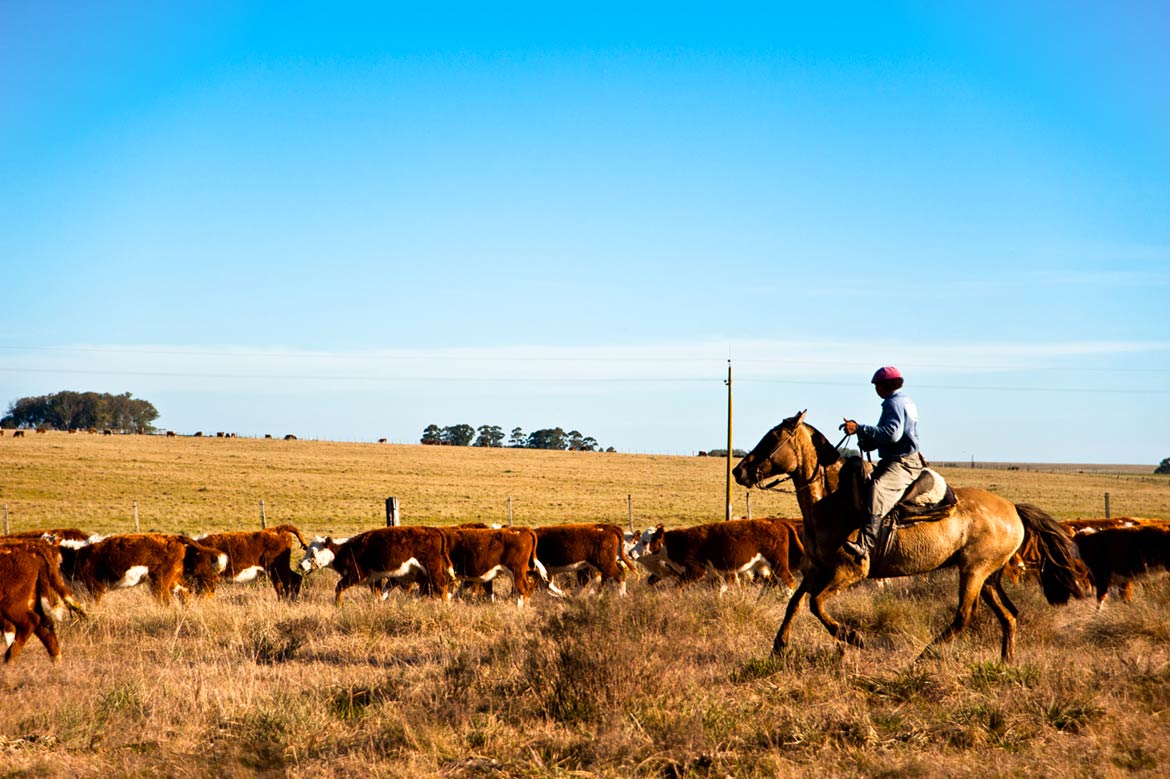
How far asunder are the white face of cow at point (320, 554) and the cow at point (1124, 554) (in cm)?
1122

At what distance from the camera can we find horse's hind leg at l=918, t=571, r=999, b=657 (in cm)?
955

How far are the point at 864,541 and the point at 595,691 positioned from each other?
10.3 feet

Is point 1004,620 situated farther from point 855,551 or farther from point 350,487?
point 350,487

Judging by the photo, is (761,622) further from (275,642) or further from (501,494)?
(501,494)

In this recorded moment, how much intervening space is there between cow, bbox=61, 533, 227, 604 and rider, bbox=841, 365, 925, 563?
33.1 feet

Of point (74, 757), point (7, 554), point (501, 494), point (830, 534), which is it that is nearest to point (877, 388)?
point (830, 534)

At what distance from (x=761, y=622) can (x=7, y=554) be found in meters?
7.83

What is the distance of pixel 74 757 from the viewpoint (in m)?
6.89

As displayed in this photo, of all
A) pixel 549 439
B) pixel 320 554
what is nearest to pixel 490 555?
pixel 320 554

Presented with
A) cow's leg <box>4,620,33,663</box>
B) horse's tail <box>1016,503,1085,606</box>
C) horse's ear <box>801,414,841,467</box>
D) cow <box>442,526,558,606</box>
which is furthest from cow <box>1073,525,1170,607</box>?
cow's leg <box>4,620,33,663</box>

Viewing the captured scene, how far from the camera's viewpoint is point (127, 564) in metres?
14.9

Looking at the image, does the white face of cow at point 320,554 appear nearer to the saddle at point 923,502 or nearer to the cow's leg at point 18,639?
the cow's leg at point 18,639

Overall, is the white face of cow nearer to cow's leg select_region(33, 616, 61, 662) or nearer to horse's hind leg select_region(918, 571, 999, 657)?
cow's leg select_region(33, 616, 61, 662)

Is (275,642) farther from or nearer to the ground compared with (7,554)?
nearer to the ground
